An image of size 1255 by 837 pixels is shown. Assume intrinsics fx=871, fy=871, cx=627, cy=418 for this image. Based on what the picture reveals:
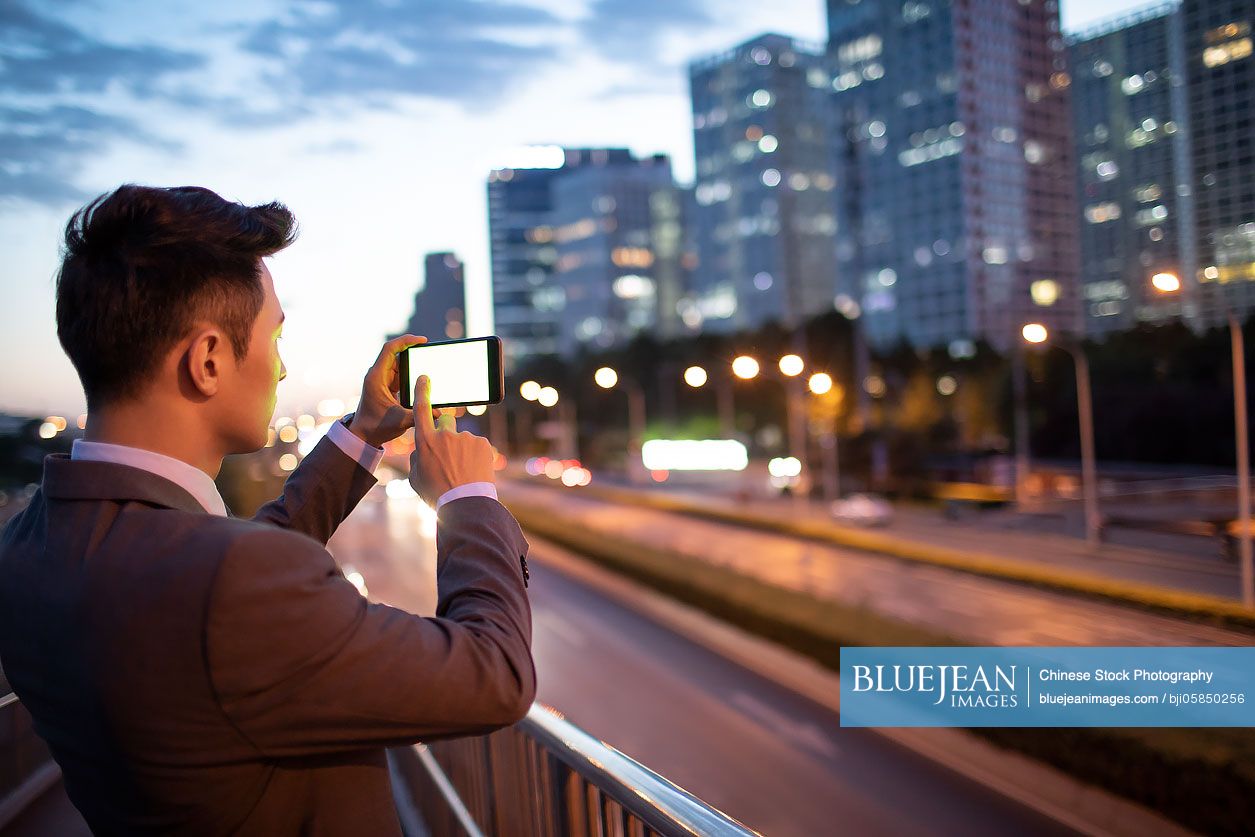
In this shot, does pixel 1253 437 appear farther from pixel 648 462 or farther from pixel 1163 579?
Answer: pixel 648 462

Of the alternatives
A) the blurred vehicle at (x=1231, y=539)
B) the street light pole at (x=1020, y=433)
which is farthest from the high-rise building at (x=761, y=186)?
the blurred vehicle at (x=1231, y=539)

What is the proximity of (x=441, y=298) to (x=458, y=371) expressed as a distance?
3.80 metres

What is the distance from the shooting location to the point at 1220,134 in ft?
33.1

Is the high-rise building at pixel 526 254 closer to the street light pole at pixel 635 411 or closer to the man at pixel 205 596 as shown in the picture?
the street light pole at pixel 635 411

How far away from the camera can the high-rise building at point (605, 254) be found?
373ft

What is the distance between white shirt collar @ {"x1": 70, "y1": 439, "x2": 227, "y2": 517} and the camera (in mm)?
1171

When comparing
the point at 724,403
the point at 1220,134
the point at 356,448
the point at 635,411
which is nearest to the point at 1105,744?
the point at 1220,134

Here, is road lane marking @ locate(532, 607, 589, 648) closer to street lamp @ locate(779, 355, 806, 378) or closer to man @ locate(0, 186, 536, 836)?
street lamp @ locate(779, 355, 806, 378)

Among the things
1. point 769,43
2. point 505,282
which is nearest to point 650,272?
point 505,282

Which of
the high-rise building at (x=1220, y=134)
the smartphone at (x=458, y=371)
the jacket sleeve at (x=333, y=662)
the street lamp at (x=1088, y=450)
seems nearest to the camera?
the jacket sleeve at (x=333, y=662)

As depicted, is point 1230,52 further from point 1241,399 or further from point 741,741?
point 741,741

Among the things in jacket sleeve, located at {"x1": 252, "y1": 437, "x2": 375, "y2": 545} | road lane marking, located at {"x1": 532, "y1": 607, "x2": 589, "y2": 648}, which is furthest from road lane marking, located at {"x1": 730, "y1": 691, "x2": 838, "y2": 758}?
jacket sleeve, located at {"x1": 252, "y1": 437, "x2": 375, "y2": 545}

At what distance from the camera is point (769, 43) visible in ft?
369

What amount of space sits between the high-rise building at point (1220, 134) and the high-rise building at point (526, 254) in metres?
89.6
